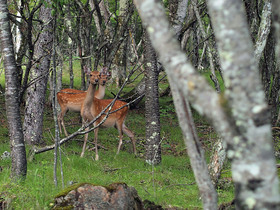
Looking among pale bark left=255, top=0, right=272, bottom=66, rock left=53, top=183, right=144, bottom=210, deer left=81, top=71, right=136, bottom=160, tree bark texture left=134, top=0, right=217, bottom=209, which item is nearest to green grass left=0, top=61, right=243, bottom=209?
rock left=53, top=183, right=144, bottom=210

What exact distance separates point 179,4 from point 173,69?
888cm

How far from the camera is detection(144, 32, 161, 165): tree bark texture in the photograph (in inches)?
371

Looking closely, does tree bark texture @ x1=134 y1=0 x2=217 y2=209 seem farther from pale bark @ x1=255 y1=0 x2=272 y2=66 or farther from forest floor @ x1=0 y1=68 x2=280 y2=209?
pale bark @ x1=255 y1=0 x2=272 y2=66

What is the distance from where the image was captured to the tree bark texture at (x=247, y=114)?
7.93 feet

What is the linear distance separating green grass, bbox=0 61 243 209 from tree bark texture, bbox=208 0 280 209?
3188mm

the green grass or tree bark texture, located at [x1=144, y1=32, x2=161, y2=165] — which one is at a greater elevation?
tree bark texture, located at [x1=144, y1=32, x2=161, y2=165]

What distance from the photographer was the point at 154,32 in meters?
2.76

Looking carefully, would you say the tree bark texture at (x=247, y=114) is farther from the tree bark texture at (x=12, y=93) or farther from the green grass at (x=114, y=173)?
the tree bark texture at (x=12, y=93)

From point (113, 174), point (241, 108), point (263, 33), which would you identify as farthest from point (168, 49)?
point (113, 174)

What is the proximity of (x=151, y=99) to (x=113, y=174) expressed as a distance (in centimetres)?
201

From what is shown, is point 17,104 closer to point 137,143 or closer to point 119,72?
point 137,143

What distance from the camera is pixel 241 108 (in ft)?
8.07

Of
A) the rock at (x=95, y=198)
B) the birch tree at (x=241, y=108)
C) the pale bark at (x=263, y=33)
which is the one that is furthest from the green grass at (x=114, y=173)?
the birch tree at (x=241, y=108)

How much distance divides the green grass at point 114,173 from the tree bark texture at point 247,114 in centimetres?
319
